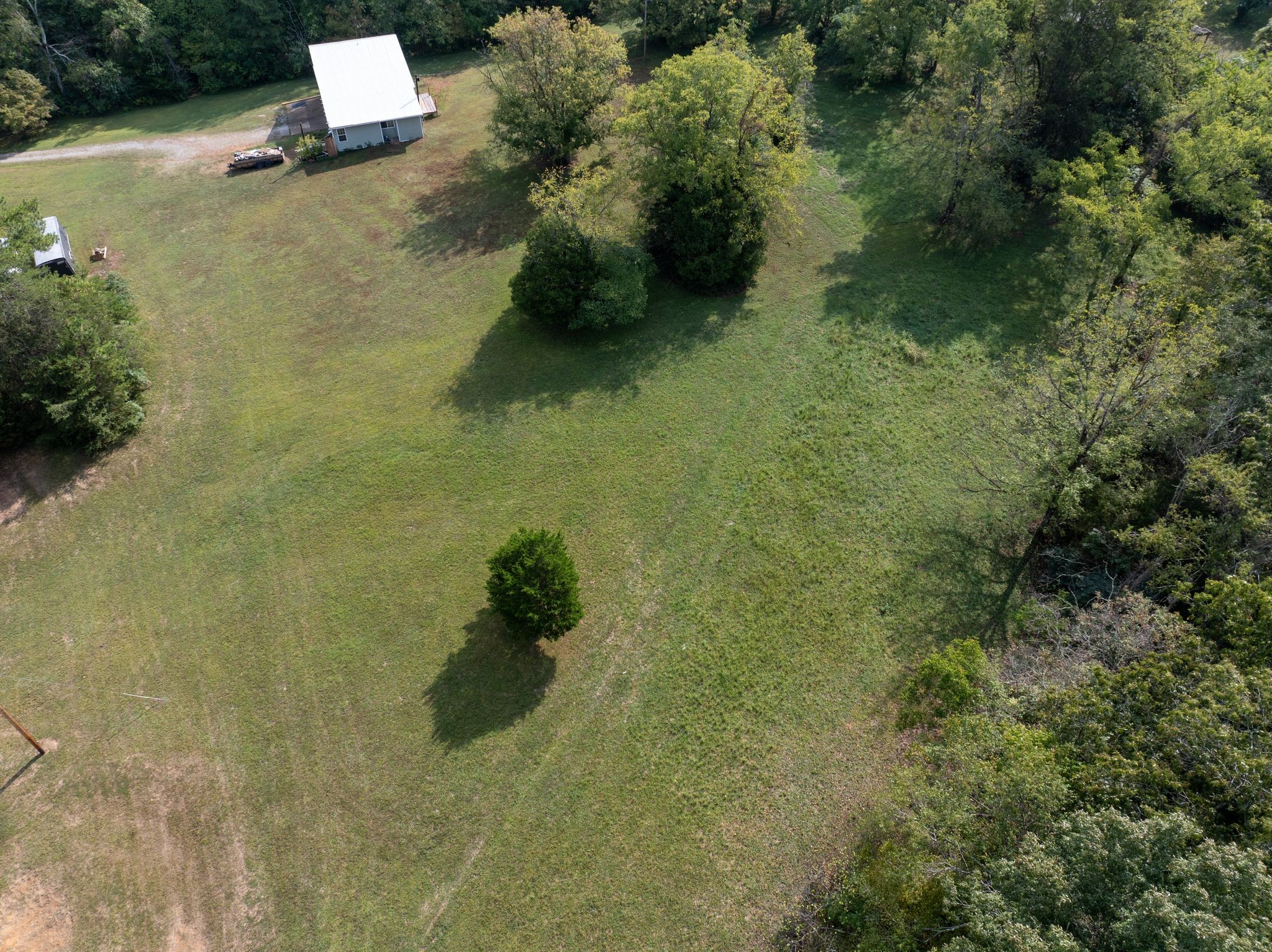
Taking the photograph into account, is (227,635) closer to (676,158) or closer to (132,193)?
(676,158)

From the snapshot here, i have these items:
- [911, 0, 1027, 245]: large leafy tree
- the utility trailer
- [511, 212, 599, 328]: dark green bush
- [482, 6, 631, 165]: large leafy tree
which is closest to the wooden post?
[511, 212, 599, 328]: dark green bush

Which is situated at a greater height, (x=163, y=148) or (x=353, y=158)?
(x=163, y=148)

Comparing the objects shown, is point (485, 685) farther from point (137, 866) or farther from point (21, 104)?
point (21, 104)

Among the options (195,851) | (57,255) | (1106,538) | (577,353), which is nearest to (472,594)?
(195,851)

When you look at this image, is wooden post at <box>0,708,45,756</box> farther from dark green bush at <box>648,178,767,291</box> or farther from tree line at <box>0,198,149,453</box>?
dark green bush at <box>648,178,767,291</box>

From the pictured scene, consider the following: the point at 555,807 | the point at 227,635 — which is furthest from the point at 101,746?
the point at 555,807
